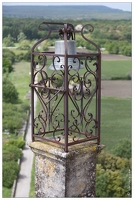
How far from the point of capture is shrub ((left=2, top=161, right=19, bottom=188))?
52.1 ft

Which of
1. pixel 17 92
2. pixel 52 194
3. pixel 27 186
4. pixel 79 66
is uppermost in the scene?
pixel 79 66

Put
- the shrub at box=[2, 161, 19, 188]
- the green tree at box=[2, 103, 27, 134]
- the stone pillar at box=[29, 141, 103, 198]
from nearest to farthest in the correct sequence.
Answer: the stone pillar at box=[29, 141, 103, 198] < the shrub at box=[2, 161, 19, 188] < the green tree at box=[2, 103, 27, 134]

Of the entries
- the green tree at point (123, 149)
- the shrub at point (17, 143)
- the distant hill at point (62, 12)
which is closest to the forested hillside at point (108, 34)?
the distant hill at point (62, 12)

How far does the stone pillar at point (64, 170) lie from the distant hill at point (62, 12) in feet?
76.5

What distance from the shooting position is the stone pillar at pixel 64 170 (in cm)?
317

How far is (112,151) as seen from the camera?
1783 cm

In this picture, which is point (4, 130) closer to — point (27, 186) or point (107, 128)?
point (107, 128)

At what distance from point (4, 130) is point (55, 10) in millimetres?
9557

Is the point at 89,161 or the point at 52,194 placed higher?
the point at 89,161

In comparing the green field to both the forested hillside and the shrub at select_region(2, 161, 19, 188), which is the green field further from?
the shrub at select_region(2, 161, 19, 188)

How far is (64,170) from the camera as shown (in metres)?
3.15

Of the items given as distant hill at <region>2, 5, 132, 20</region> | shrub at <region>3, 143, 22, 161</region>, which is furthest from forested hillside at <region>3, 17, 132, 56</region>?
shrub at <region>3, 143, 22, 161</region>

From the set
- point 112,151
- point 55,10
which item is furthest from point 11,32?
point 112,151

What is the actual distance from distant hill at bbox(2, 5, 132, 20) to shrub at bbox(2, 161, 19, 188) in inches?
463
